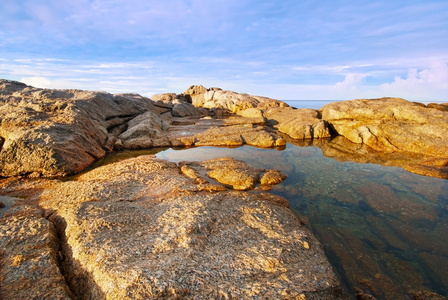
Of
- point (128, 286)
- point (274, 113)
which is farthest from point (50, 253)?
point (274, 113)

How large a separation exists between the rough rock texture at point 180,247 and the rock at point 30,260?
0.14m

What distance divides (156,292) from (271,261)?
7.61ft

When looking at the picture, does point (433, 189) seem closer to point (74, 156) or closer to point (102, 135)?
point (74, 156)

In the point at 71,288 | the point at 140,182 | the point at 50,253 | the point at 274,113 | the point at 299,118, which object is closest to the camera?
the point at 71,288

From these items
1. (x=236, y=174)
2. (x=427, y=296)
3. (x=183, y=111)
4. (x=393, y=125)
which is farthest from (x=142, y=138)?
(x=393, y=125)

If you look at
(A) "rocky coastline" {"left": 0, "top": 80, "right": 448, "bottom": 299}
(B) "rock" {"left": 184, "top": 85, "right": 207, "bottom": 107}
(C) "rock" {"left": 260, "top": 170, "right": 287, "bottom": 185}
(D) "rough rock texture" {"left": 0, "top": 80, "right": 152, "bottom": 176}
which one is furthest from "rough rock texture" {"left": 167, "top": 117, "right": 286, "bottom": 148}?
(B) "rock" {"left": 184, "top": 85, "right": 207, "bottom": 107}

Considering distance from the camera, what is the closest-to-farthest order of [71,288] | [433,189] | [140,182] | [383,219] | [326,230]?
[71,288] → [326,230] → [383,219] → [140,182] → [433,189]

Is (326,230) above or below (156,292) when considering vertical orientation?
below

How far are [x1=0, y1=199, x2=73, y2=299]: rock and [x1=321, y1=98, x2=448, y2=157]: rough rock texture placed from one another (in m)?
19.7

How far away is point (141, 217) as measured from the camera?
593 centimetres

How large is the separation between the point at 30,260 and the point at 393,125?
2223 centimetres

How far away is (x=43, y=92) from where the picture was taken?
1634 cm

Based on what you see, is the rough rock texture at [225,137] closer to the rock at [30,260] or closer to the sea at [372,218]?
the sea at [372,218]

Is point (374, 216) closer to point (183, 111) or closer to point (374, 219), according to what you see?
point (374, 219)
